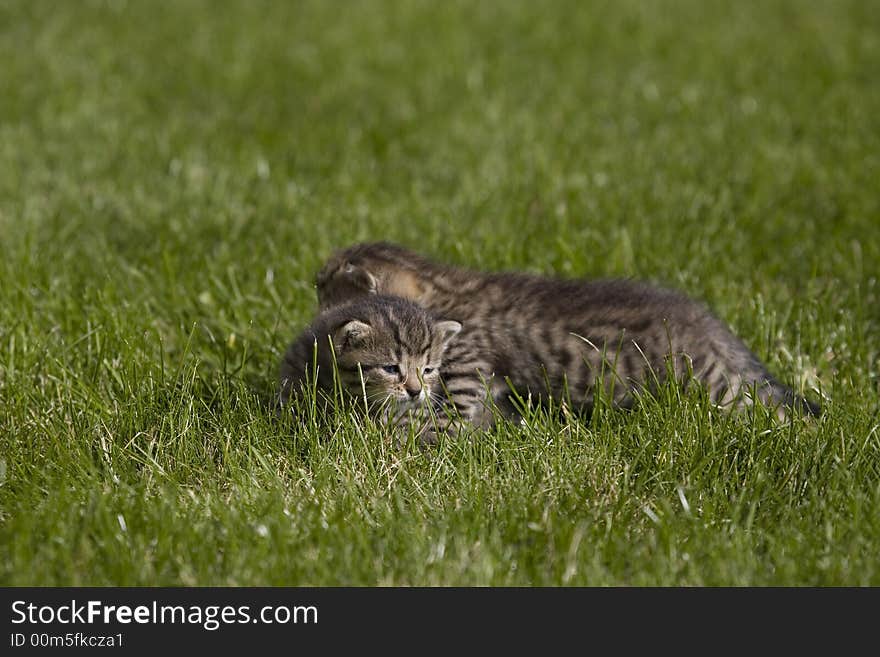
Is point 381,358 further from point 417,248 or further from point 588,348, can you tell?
point 417,248

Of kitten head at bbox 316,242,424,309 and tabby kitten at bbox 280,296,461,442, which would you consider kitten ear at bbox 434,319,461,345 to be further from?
kitten head at bbox 316,242,424,309

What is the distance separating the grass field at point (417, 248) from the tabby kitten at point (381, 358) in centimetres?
22

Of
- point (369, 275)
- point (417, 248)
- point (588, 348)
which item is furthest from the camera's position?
point (417, 248)

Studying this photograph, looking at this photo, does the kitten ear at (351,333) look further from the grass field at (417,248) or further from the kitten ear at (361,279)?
the kitten ear at (361,279)

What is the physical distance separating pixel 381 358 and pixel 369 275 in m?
0.88

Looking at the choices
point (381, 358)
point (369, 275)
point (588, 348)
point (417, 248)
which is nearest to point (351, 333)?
point (381, 358)

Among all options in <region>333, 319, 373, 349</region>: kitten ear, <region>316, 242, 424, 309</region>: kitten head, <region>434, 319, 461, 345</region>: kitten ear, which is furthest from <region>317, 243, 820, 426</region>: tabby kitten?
<region>333, 319, 373, 349</region>: kitten ear

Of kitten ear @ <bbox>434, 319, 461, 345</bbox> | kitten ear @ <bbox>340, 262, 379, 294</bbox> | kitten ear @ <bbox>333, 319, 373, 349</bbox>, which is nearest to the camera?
kitten ear @ <bbox>333, 319, 373, 349</bbox>

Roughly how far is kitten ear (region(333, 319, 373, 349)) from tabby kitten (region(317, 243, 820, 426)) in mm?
505

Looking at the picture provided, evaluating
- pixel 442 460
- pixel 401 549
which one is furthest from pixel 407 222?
pixel 401 549

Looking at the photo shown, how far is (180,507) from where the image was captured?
4.70 m

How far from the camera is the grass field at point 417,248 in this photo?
4.49 m

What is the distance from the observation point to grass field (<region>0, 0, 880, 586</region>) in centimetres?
449

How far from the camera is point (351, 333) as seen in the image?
5512mm
